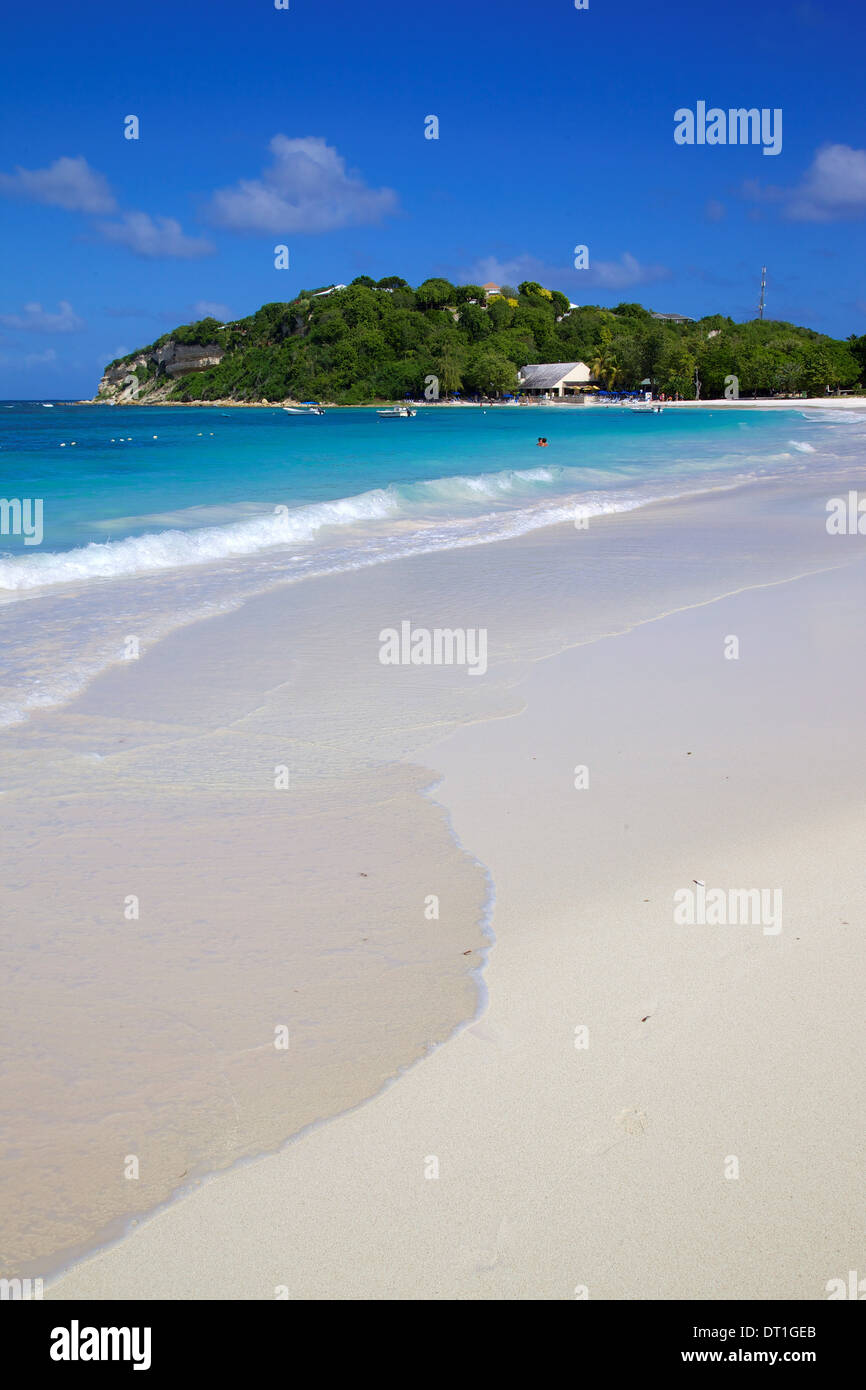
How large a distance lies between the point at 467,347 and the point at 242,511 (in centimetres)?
14142

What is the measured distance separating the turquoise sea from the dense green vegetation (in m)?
83.4

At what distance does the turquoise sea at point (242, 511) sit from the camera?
32.3 ft

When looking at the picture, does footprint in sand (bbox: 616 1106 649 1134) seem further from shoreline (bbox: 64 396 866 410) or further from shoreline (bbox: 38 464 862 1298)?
shoreline (bbox: 64 396 866 410)

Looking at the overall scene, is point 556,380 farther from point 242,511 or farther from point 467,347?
point 242,511

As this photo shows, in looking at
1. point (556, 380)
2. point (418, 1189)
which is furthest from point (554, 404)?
point (418, 1189)

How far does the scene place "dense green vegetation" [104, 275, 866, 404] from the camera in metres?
118

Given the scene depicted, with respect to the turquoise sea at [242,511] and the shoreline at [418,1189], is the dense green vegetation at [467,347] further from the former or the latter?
the shoreline at [418,1189]

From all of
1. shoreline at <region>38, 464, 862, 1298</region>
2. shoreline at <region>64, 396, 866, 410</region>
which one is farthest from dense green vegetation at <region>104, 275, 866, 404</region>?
shoreline at <region>38, 464, 862, 1298</region>

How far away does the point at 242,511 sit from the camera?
18953 millimetres

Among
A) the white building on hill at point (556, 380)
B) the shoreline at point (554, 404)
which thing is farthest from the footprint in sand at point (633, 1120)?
the white building on hill at point (556, 380)

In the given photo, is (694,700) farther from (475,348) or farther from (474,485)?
(475,348)

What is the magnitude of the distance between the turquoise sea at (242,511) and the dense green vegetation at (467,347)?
83.4m

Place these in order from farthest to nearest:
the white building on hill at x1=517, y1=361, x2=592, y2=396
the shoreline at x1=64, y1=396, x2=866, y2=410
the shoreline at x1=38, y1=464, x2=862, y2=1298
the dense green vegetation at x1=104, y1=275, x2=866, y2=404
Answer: the white building on hill at x1=517, y1=361, x2=592, y2=396 < the dense green vegetation at x1=104, y1=275, x2=866, y2=404 < the shoreline at x1=64, y1=396, x2=866, y2=410 < the shoreline at x1=38, y1=464, x2=862, y2=1298
